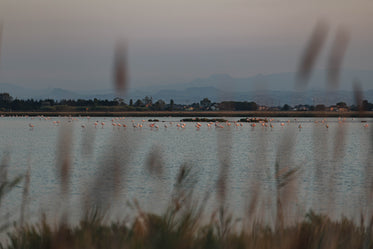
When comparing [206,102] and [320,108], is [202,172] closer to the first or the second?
[206,102]

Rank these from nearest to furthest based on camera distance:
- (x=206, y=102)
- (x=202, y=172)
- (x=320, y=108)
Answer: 1. (x=320, y=108)
2. (x=206, y=102)
3. (x=202, y=172)

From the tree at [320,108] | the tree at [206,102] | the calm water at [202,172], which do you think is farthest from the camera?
the tree at [206,102]

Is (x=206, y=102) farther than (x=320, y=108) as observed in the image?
Yes

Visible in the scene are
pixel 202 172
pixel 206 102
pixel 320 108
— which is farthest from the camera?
pixel 202 172

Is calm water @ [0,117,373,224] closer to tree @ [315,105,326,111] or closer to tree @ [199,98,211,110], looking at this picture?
tree @ [315,105,326,111]

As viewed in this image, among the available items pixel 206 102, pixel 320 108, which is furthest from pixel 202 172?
pixel 320 108

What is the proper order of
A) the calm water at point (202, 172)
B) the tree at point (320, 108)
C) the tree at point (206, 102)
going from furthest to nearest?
1. the tree at point (206, 102)
2. the tree at point (320, 108)
3. the calm water at point (202, 172)

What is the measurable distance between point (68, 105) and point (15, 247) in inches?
122

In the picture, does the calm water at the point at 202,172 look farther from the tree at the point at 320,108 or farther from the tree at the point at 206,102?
the tree at the point at 206,102

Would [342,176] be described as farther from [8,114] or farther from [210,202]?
[8,114]

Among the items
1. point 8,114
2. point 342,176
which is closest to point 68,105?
point 342,176

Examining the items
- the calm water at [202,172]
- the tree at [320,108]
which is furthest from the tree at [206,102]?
the tree at [320,108]

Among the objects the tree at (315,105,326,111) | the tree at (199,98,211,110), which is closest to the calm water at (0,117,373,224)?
the tree at (315,105,326,111)

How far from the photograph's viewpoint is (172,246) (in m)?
3.93
